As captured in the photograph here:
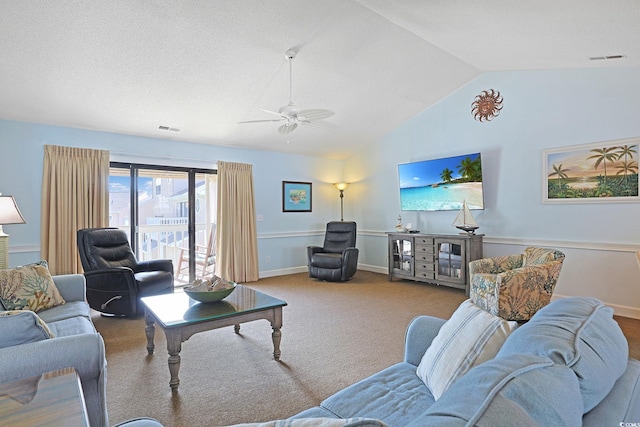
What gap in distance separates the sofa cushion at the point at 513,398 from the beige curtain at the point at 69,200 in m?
5.12

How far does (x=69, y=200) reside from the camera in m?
4.47

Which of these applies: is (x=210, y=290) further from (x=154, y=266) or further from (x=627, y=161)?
(x=627, y=161)

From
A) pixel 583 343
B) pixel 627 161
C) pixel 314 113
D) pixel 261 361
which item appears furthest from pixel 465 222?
pixel 583 343

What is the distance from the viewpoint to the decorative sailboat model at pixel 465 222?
192 inches

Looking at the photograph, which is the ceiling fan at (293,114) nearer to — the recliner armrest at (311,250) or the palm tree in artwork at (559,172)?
the recliner armrest at (311,250)

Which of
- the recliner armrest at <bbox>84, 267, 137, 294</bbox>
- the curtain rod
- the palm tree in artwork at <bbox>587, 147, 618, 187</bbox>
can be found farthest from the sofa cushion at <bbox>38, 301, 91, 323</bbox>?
the palm tree in artwork at <bbox>587, 147, 618, 187</bbox>

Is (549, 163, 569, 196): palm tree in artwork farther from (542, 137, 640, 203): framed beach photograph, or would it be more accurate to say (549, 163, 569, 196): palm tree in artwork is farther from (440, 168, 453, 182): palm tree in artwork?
(440, 168, 453, 182): palm tree in artwork

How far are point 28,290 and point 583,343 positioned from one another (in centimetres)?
339

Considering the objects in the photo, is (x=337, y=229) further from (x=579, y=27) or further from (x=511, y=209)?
(x=579, y=27)

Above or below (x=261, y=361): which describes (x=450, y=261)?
above

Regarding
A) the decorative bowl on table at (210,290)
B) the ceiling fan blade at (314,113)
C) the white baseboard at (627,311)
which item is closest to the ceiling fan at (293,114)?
the ceiling fan blade at (314,113)

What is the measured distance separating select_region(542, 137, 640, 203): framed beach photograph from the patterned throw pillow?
536 cm

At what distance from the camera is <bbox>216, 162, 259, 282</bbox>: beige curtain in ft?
18.7

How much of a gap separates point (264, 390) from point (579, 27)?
3686mm
